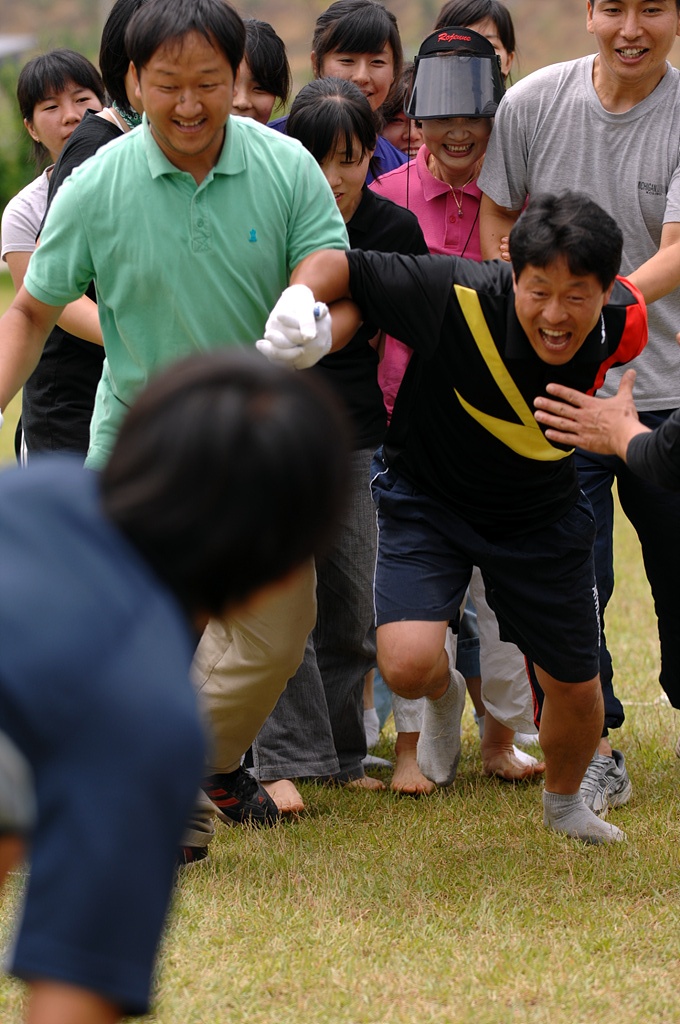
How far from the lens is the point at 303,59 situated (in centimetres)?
6297

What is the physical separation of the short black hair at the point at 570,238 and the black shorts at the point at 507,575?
70 centimetres

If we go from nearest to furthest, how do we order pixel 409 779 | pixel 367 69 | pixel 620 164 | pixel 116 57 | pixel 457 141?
pixel 116 57 → pixel 620 164 → pixel 457 141 → pixel 409 779 → pixel 367 69

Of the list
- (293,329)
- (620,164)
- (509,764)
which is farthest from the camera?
(509,764)

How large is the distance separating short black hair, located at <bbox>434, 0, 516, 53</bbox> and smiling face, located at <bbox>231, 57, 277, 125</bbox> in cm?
66

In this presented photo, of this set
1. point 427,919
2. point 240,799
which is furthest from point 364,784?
point 427,919

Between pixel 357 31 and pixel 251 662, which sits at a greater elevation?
pixel 357 31

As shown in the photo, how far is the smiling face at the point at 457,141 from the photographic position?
4316mm

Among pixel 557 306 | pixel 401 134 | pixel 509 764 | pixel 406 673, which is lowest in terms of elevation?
pixel 509 764

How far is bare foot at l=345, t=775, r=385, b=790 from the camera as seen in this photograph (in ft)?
14.5

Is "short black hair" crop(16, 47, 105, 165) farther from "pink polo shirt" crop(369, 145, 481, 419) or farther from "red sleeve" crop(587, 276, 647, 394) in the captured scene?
"red sleeve" crop(587, 276, 647, 394)

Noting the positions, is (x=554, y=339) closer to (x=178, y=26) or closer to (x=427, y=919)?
(x=178, y=26)

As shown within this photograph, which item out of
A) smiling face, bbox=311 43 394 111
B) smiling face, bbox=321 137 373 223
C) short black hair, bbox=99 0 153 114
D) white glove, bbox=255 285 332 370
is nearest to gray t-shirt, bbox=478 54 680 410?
smiling face, bbox=321 137 373 223

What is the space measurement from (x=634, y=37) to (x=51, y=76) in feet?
6.37

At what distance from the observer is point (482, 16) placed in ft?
16.0
